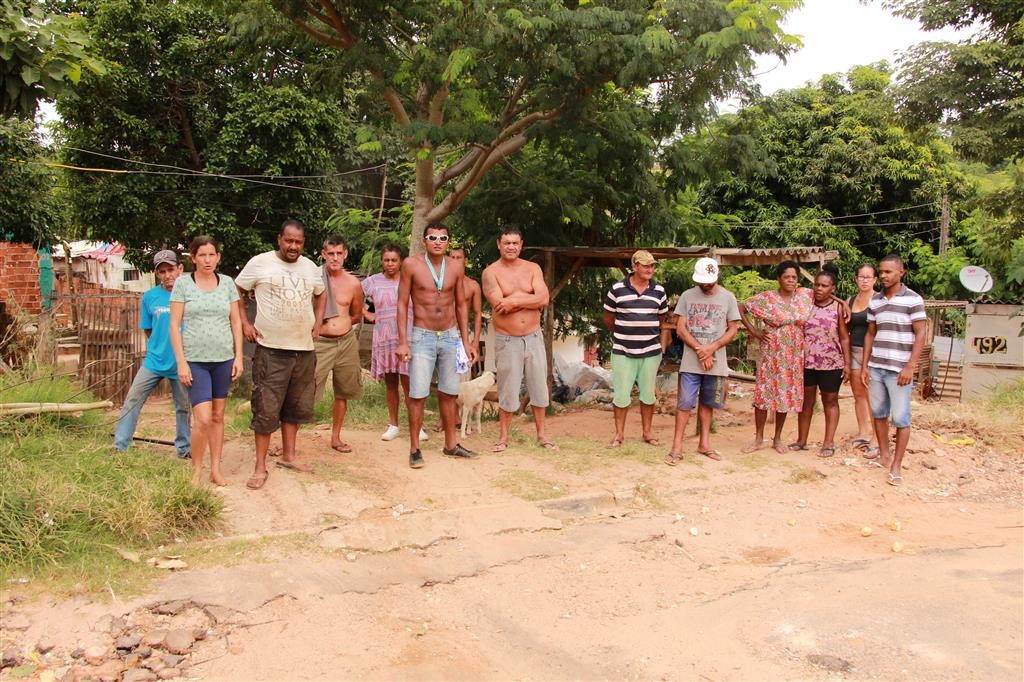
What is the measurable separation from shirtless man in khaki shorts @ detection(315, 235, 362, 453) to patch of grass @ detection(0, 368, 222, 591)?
1581mm

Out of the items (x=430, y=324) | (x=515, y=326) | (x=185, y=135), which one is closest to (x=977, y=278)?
(x=515, y=326)

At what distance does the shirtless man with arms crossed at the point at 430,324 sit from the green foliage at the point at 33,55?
8.42 feet

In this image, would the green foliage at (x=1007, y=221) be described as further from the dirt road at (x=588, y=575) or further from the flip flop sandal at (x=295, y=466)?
the flip flop sandal at (x=295, y=466)

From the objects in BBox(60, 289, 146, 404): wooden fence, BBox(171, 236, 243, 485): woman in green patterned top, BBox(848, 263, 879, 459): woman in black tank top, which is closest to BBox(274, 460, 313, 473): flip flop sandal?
BBox(171, 236, 243, 485): woman in green patterned top

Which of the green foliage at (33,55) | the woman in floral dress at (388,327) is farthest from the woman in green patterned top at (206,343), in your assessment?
the woman in floral dress at (388,327)

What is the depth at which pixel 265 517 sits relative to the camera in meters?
5.00

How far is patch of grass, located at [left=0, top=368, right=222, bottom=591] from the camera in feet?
13.3

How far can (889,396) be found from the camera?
664 cm

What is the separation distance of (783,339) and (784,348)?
3.3 inches

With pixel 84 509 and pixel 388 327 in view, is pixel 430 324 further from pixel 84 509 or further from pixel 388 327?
pixel 84 509

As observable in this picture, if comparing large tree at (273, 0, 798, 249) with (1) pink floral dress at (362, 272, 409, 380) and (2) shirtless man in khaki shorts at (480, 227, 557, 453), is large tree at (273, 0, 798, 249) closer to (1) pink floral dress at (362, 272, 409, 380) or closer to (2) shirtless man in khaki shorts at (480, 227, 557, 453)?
(1) pink floral dress at (362, 272, 409, 380)

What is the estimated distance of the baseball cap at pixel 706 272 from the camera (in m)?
6.96

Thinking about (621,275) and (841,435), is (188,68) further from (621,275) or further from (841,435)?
(841,435)

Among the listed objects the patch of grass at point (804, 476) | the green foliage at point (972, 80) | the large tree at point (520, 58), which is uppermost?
the green foliage at point (972, 80)
